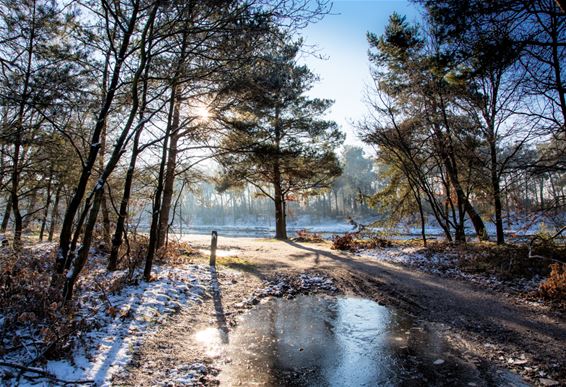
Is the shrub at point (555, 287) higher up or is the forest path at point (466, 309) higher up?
the shrub at point (555, 287)

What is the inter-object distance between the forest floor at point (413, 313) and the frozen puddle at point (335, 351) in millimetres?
244

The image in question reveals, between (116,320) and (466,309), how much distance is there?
609 cm

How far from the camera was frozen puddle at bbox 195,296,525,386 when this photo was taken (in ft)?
12.5

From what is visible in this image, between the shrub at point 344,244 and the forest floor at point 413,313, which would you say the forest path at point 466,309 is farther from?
the shrub at point 344,244

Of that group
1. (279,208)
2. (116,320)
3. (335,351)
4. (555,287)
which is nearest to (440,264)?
(555,287)

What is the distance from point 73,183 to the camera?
35.4 feet

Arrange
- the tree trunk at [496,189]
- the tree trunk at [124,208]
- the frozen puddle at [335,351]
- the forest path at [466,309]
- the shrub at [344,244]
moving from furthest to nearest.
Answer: the shrub at [344,244], the tree trunk at [496,189], the tree trunk at [124,208], the forest path at [466,309], the frozen puddle at [335,351]

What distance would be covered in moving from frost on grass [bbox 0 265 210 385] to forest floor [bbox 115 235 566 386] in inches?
7.6

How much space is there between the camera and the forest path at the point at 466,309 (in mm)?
4461

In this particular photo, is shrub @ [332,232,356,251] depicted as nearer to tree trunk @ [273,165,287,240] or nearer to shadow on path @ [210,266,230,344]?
tree trunk @ [273,165,287,240]

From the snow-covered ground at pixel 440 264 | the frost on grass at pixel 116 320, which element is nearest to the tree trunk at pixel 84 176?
the frost on grass at pixel 116 320

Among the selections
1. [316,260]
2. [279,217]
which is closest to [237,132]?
[316,260]

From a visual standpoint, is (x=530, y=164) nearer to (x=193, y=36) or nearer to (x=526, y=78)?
(x=526, y=78)

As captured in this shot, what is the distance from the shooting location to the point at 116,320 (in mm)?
5125
